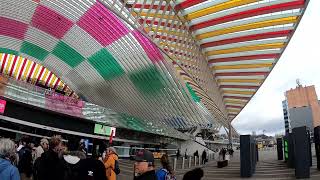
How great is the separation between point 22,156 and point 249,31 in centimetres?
1382

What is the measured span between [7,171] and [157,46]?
14153 mm

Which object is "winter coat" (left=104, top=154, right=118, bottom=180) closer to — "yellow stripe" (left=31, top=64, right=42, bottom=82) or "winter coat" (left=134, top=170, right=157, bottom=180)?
"winter coat" (left=134, top=170, right=157, bottom=180)

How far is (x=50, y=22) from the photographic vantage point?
1160 inches

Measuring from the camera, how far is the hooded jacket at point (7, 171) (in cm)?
268

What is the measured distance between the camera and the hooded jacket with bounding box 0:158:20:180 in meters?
2.68

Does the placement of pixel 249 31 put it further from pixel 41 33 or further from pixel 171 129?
pixel 171 129

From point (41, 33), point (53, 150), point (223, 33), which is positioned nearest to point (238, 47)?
point (223, 33)

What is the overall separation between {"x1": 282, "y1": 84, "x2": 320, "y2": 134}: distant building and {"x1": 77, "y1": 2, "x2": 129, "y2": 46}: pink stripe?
119 meters

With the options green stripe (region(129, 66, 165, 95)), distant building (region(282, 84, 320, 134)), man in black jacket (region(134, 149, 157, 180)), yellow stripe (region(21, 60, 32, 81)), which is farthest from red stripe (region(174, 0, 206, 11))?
distant building (region(282, 84, 320, 134))

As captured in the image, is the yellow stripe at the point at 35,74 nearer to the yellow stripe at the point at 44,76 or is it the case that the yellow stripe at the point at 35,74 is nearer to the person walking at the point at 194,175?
the yellow stripe at the point at 44,76

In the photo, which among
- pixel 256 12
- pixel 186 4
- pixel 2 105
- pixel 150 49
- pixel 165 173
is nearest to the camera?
pixel 165 173

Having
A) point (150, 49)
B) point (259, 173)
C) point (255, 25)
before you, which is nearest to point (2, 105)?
point (150, 49)

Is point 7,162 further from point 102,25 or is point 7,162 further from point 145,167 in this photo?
point 102,25

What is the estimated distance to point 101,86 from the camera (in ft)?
128
